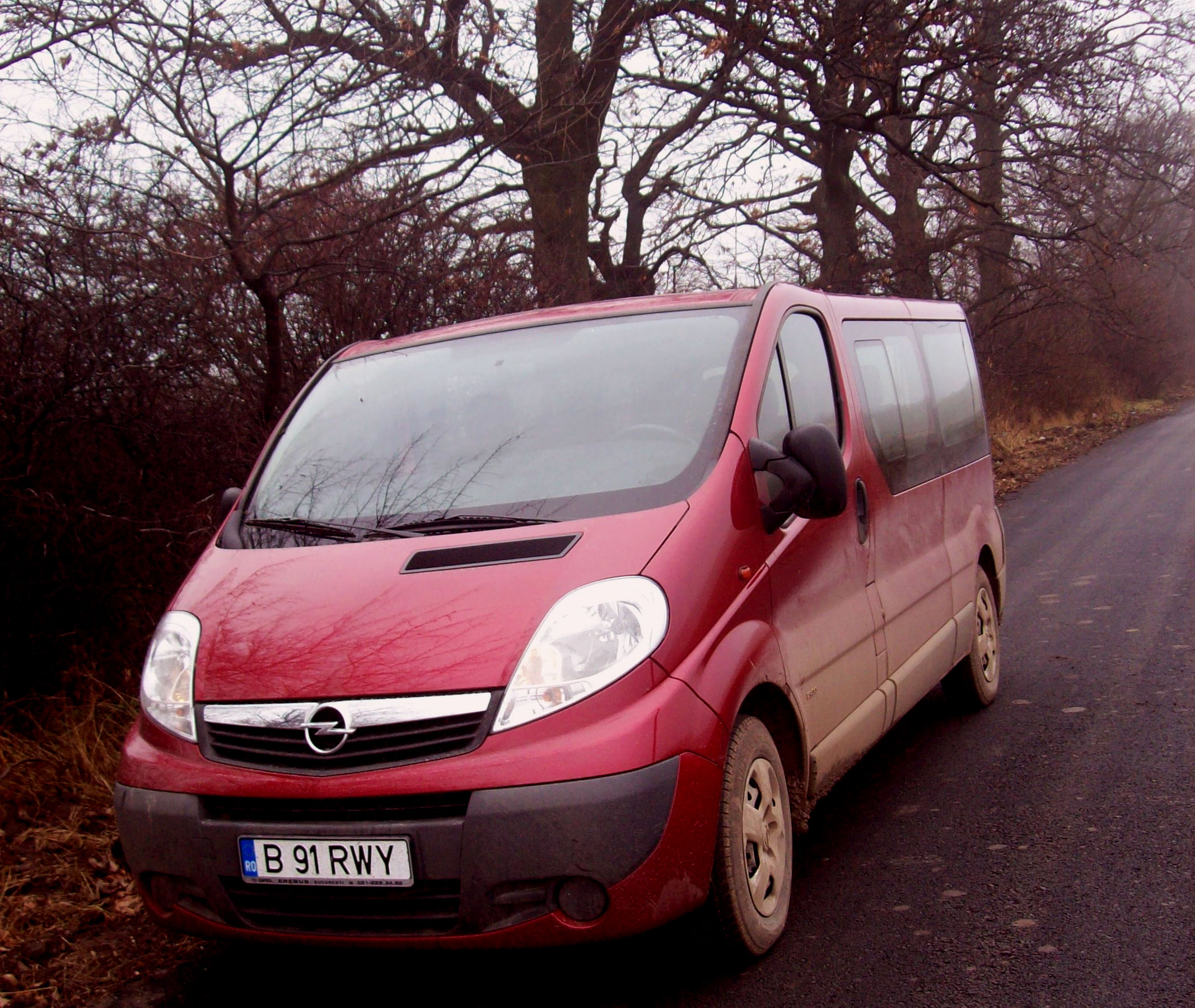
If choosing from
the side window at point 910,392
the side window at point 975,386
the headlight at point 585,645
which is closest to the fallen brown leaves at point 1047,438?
the side window at point 975,386

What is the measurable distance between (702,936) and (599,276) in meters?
13.9

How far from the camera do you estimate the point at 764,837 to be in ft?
11.7

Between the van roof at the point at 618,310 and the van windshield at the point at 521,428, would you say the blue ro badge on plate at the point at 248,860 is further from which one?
the van roof at the point at 618,310

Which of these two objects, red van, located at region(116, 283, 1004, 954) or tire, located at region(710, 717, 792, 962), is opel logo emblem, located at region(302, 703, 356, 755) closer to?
red van, located at region(116, 283, 1004, 954)

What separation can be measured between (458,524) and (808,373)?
5.10 feet

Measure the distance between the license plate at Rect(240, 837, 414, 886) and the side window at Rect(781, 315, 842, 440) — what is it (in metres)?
2.05

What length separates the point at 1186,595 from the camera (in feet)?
Result: 27.5

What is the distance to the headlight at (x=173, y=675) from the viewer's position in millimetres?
3412

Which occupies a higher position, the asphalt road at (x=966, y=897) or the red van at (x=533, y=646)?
the red van at (x=533, y=646)

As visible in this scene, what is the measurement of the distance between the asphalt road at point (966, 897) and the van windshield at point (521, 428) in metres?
1.31

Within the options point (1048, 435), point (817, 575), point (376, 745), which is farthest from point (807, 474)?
point (1048, 435)

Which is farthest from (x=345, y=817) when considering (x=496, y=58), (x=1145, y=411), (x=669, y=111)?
(x=1145, y=411)

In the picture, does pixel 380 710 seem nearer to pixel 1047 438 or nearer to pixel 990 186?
pixel 990 186

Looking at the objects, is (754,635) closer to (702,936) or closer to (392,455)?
(702,936)
